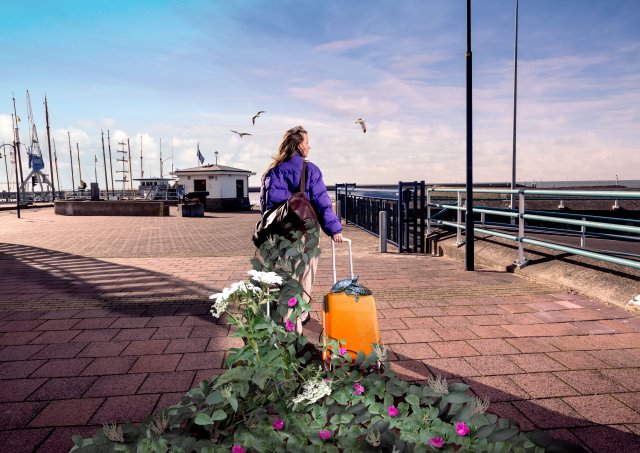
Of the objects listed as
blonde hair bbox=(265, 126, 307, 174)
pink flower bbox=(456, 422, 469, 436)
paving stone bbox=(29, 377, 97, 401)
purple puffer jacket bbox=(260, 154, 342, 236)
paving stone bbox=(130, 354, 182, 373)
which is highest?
blonde hair bbox=(265, 126, 307, 174)

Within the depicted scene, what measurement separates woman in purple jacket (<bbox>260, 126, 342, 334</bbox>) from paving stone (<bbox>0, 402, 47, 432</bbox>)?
5.74 feet

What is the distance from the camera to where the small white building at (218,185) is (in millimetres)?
32344

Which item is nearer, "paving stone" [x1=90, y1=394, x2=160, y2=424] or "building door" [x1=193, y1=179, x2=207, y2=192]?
"paving stone" [x1=90, y1=394, x2=160, y2=424]

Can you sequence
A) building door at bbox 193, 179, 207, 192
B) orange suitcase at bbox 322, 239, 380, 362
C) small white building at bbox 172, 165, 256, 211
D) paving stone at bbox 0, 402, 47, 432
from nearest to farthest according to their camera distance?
1. paving stone at bbox 0, 402, 47, 432
2. orange suitcase at bbox 322, 239, 380, 362
3. small white building at bbox 172, 165, 256, 211
4. building door at bbox 193, 179, 207, 192

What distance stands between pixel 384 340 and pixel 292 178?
1.61m

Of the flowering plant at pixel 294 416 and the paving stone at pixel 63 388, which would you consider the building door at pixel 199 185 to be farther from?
the flowering plant at pixel 294 416

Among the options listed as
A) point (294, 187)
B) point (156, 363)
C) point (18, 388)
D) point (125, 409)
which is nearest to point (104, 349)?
point (156, 363)

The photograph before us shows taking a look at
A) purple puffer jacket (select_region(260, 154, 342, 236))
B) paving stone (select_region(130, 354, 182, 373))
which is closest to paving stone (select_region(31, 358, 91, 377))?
paving stone (select_region(130, 354, 182, 373))

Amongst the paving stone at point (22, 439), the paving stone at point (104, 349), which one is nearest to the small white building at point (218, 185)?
the paving stone at point (104, 349)

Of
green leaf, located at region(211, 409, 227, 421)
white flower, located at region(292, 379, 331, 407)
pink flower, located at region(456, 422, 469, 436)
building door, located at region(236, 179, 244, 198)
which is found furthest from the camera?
building door, located at region(236, 179, 244, 198)

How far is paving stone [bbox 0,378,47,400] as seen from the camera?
2.97m

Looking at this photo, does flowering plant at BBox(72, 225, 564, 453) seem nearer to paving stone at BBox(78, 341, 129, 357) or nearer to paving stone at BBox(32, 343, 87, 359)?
paving stone at BBox(78, 341, 129, 357)

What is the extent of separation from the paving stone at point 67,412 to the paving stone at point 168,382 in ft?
1.00

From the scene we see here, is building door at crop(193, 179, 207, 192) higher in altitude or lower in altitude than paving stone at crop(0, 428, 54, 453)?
higher
